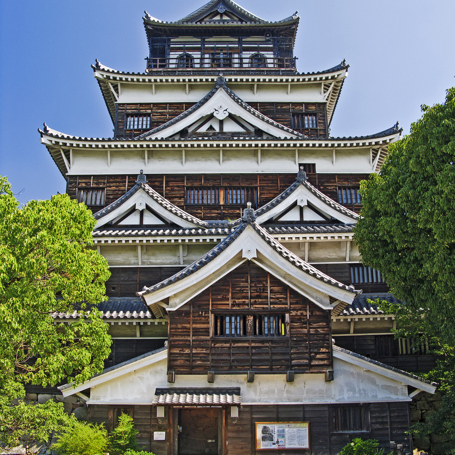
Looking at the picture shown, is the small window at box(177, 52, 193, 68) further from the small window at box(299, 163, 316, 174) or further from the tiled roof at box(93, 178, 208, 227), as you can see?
the tiled roof at box(93, 178, 208, 227)

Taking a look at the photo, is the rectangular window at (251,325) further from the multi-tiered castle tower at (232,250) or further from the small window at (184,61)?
the small window at (184,61)

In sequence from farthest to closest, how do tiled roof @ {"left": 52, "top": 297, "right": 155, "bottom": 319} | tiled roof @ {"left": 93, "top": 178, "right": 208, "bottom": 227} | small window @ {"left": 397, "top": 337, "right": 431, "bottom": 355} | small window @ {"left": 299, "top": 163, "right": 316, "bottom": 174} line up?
1. small window @ {"left": 299, "top": 163, "right": 316, "bottom": 174}
2. tiled roof @ {"left": 93, "top": 178, "right": 208, "bottom": 227}
3. small window @ {"left": 397, "top": 337, "right": 431, "bottom": 355}
4. tiled roof @ {"left": 52, "top": 297, "right": 155, "bottom": 319}

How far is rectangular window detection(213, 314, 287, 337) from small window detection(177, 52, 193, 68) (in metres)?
17.2

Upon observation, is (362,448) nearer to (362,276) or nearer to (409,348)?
(409,348)

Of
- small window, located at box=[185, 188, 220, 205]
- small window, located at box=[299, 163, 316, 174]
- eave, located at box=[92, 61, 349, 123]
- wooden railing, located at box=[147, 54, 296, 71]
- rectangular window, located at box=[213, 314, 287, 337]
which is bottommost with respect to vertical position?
rectangular window, located at box=[213, 314, 287, 337]

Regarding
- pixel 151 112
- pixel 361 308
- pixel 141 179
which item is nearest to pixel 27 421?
pixel 141 179

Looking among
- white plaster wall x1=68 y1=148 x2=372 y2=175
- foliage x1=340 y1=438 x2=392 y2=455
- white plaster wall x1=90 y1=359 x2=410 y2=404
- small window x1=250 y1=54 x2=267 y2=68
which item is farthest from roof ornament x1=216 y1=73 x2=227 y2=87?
foliage x1=340 y1=438 x2=392 y2=455

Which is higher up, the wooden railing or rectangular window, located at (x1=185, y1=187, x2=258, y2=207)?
the wooden railing

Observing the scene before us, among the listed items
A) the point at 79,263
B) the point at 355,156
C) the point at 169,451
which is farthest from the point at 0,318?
the point at 355,156

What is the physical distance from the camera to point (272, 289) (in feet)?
47.9

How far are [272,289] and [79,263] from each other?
20.0 ft

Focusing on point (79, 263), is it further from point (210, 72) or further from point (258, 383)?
point (210, 72)

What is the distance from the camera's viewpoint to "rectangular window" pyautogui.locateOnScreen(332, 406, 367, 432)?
46.9 feet

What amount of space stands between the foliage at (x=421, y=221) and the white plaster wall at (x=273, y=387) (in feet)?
8.71
